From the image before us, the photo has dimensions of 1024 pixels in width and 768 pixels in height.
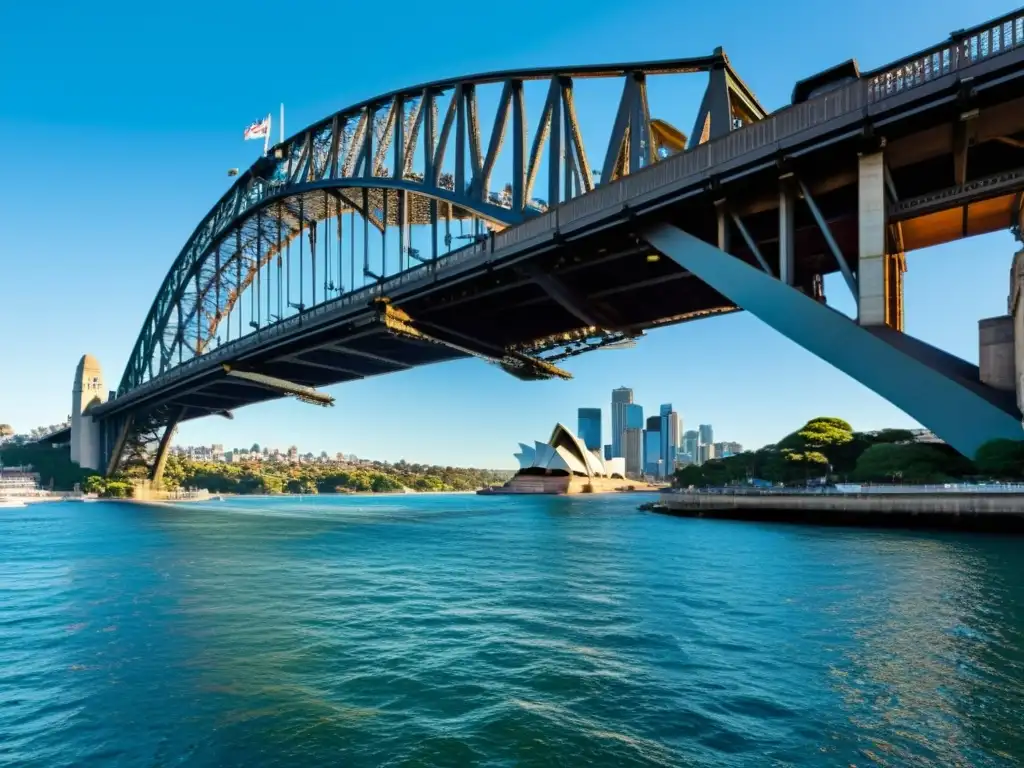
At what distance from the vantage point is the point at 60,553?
76.7 feet

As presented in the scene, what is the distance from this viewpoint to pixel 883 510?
31.1m

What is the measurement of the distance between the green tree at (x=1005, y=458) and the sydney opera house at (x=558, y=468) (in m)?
85.9

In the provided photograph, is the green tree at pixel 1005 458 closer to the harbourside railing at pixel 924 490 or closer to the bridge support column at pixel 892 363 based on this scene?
the harbourside railing at pixel 924 490

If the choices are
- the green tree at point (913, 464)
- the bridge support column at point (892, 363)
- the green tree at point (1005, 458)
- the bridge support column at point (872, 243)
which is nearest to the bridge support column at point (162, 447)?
the green tree at point (913, 464)

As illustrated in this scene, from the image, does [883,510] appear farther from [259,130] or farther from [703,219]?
[259,130]

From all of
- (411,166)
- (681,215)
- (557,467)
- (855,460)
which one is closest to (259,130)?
(411,166)

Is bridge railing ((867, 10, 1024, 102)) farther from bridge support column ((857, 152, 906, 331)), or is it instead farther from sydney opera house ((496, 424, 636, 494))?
sydney opera house ((496, 424, 636, 494))

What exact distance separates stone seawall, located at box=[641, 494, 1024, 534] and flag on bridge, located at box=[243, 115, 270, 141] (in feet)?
158

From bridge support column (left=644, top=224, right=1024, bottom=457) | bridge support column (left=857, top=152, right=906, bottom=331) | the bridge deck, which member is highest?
the bridge deck

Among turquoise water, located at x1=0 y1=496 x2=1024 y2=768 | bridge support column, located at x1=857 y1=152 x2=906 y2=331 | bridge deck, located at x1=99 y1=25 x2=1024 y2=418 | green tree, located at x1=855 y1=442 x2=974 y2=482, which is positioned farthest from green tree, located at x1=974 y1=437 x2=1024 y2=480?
Result: bridge support column, located at x1=857 y1=152 x2=906 y2=331

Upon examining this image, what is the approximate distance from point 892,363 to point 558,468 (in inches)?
4135

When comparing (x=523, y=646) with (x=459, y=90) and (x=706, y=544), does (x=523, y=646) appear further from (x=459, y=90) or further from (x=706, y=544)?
(x=459, y=90)

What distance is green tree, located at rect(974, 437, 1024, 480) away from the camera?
77.9 feet

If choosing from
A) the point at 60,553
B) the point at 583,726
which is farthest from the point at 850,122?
the point at 60,553
